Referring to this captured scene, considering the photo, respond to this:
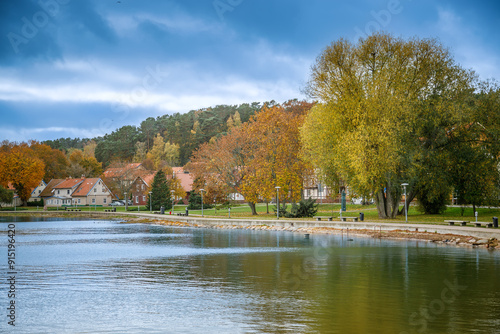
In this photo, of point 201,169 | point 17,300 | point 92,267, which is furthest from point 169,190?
point 17,300

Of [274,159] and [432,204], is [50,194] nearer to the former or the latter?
[274,159]

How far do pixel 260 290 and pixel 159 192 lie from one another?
255 ft

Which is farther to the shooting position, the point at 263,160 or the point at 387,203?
the point at 263,160

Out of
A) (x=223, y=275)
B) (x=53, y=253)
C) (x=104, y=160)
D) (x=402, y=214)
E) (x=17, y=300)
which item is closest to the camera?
(x=17, y=300)

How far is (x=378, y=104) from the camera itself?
4978 centimetres

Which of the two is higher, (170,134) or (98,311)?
(170,134)

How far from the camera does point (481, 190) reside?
4966 centimetres

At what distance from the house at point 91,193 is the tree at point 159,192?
3460 cm

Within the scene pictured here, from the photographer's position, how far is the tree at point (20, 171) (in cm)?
11375

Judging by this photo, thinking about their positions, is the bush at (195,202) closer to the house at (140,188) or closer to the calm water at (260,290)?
the house at (140,188)

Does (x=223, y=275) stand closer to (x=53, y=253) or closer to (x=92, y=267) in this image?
(x=92, y=267)

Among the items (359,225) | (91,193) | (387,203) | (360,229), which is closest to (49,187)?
(91,193)

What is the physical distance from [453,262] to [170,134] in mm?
140890

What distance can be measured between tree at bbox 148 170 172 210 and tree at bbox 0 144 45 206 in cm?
3502
